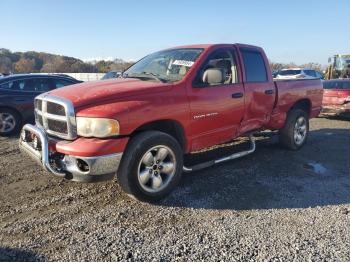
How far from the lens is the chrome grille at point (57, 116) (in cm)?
370

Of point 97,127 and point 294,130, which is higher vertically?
point 97,127

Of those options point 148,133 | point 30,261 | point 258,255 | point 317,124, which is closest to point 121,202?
point 148,133

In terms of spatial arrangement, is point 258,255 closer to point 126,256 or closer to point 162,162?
point 126,256

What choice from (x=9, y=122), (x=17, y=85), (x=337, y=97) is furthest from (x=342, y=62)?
(x=9, y=122)

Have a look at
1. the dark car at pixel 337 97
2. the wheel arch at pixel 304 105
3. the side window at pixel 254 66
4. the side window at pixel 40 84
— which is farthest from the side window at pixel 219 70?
the dark car at pixel 337 97

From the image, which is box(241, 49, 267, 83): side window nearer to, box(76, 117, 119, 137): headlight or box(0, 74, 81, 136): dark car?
box(76, 117, 119, 137): headlight

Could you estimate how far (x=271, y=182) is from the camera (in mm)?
4895

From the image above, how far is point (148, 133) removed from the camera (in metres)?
3.95

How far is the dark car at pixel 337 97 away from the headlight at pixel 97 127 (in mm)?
9127

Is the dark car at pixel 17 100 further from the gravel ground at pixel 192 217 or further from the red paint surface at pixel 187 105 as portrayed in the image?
the red paint surface at pixel 187 105

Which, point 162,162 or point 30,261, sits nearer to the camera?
point 30,261

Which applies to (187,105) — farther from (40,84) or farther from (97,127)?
(40,84)

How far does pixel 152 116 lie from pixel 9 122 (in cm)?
576

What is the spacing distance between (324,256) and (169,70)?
3.06 meters
